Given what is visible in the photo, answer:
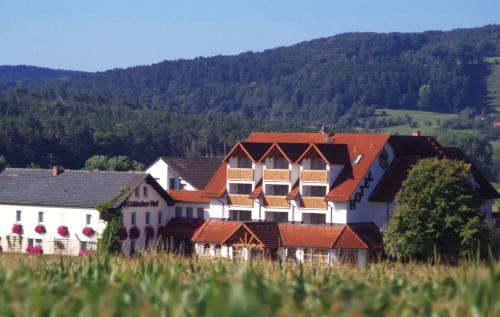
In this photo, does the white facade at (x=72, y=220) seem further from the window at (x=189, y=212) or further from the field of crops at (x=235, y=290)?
the field of crops at (x=235, y=290)

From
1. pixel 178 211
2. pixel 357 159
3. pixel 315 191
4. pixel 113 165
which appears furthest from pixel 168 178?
pixel 113 165

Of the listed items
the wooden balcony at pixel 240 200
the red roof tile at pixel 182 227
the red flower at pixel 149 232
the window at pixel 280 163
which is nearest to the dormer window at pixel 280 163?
the window at pixel 280 163

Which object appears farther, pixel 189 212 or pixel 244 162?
pixel 189 212

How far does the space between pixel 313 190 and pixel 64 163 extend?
72557 millimetres

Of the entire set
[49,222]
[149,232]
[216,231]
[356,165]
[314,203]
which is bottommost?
[149,232]

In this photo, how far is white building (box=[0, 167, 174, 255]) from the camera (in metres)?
63.8

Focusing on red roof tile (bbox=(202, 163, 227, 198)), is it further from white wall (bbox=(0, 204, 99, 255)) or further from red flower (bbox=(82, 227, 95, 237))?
red flower (bbox=(82, 227, 95, 237))

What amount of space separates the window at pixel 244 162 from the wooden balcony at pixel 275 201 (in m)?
2.60

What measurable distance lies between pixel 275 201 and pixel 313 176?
2.76 m

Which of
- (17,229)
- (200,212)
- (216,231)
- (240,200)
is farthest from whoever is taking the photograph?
(200,212)

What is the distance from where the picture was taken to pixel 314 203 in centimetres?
6119

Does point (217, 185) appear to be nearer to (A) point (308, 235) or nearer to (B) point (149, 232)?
(B) point (149, 232)

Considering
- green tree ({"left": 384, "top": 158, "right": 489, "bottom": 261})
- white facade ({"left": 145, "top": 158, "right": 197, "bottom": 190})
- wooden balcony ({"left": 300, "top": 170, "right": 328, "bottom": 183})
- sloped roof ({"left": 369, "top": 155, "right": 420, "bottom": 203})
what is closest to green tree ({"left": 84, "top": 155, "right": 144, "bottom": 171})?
white facade ({"left": 145, "top": 158, "right": 197, "bottom": 190})

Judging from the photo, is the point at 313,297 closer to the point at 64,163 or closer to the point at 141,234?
the point at 141,234
